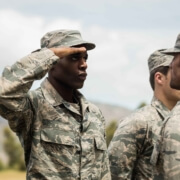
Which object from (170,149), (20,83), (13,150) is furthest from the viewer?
(13,150)

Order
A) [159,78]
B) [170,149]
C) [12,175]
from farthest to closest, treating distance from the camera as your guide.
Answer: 1. [12,175]
2. [159,78]
3. [170,149]

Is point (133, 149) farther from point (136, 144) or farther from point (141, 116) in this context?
point (141, 116)

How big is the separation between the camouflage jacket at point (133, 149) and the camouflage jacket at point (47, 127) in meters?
0.59

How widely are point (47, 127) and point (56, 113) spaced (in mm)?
154

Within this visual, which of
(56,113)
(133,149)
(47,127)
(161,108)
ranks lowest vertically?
(133,149)

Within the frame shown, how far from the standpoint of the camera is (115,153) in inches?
251

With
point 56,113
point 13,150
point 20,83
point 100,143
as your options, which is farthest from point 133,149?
point 13,150

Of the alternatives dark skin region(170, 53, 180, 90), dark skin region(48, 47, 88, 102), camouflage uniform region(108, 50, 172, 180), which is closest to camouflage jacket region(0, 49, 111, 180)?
dark skin region(48, 47, 88, 102)

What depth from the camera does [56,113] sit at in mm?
5520

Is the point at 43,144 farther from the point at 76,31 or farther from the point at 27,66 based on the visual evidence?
the point at 76,31

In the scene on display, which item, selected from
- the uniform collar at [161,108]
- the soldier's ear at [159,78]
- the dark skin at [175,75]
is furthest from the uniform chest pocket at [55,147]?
the soldier's ear at [159,78]

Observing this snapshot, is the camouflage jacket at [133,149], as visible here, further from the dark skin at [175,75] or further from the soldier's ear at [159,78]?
the dark skin at [175,75]

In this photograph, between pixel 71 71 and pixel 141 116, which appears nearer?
pixel 71 71

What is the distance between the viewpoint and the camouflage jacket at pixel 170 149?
14.8 ft
